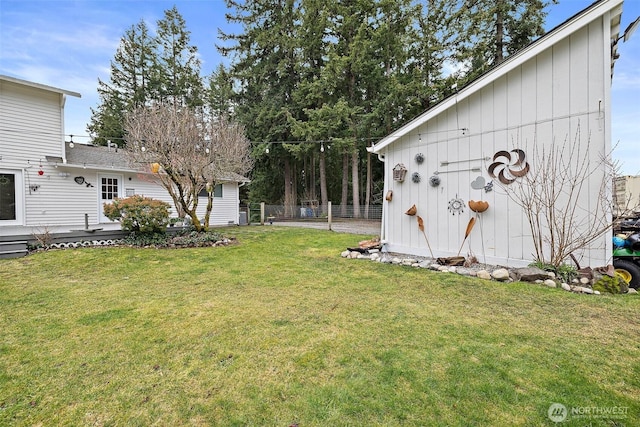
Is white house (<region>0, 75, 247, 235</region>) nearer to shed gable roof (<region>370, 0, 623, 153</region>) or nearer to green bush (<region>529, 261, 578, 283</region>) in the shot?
shed gable roof (<region>370, 0, 623, 153</region>)

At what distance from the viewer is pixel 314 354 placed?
2.43 meters

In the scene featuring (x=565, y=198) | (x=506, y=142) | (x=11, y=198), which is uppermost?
(x=506, y=142)

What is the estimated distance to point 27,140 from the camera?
893 centimetres

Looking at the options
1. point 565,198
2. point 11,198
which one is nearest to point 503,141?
point 565,198

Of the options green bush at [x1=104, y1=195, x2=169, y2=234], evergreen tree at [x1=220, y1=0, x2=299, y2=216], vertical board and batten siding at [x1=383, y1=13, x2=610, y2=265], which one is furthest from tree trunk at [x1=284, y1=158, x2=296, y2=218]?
vertical board and batten siding at [x1=383, y1=13, x2=610, y2=265]

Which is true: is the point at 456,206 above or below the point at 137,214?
above

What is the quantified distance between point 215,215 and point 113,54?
17026mm

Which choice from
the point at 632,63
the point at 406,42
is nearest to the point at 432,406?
the point at 632,63

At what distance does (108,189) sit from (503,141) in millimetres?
12481

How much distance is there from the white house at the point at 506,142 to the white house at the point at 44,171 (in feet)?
27.6

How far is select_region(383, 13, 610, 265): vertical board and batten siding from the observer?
4.48 m

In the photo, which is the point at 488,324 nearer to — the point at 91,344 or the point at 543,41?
the point at 91,344

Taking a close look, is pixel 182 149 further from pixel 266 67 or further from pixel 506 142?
pixel 266 67

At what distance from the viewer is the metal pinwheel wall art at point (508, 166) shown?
16.8 feet
